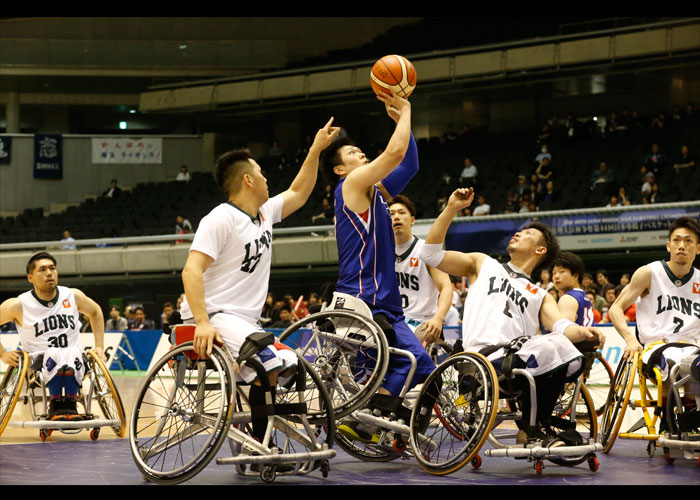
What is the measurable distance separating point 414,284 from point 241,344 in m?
2.40

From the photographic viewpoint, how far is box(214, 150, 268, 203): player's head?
4809 millimetres

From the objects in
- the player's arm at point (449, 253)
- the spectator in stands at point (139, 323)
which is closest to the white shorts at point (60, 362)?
the player's arm at point (449, 253)

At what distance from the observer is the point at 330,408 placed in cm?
441

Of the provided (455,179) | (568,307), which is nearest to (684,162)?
(455,179)

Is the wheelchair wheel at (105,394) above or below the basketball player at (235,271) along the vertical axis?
below

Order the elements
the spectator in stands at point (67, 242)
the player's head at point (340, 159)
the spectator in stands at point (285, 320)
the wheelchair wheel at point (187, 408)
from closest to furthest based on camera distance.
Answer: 1. the wheelchair wheel at point (187, 408)
2. the player's head at point (340, 159)
3. the spectator in stands at point (285, 320)
4. the spectator in stands at point (67, 242)

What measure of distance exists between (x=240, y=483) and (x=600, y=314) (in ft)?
29.2

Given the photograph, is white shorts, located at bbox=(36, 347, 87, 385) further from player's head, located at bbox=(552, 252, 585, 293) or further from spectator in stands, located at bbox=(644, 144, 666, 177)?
spectator in stands, located at bbox=(644, 144, 666, 177)

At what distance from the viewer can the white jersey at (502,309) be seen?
5.27 metres

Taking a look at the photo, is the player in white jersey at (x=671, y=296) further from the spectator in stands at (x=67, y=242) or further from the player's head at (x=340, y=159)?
the spectator in stands at (x=67, y=242)

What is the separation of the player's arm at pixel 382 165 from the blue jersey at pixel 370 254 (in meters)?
0.08

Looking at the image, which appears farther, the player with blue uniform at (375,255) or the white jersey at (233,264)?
the player with blue uniform at (375,255)

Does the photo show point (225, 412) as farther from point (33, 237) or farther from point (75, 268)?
point (33, 237)
